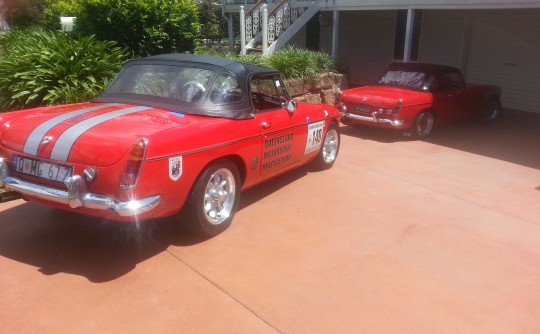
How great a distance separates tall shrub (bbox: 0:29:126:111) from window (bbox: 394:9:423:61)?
10.5 metres

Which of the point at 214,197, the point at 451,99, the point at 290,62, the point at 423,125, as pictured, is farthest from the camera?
the point at 290,62

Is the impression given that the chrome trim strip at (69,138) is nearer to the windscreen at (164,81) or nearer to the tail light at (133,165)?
the tail light at (133,165)

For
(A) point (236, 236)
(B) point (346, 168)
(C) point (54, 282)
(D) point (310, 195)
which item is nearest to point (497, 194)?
(B) point (346, 168)

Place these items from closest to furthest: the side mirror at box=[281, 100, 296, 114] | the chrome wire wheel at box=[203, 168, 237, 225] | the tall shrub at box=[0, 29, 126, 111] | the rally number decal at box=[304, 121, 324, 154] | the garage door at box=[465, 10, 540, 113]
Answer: the chrome wire wheel at box=[203, 168, 237, 225] < the side mirror at box=[281, 100, 296, 114] < the rally number decal at box=[304, 121, 324, 154] < the tall shrub at box=[0, 29, 126, 111] < the garage door at box=[465, 10, 540, 113]

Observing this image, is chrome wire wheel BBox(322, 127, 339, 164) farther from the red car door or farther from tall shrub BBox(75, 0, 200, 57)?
tall shrub BBox(75, 0, 200, 57)

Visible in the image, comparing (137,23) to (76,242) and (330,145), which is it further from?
(76,242)

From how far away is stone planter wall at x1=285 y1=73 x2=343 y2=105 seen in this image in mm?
10367

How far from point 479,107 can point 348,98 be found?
3.44 m

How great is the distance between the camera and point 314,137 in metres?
6.00

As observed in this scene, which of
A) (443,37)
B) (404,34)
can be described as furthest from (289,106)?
(404,34)

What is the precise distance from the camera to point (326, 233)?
4590mm

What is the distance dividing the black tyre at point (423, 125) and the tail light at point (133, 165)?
21.7 feet

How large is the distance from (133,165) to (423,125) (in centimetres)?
718

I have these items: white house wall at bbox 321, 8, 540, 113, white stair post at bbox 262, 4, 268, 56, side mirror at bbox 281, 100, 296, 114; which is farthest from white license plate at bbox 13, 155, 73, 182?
white stair post at bbox 262, 4, 268, 56
